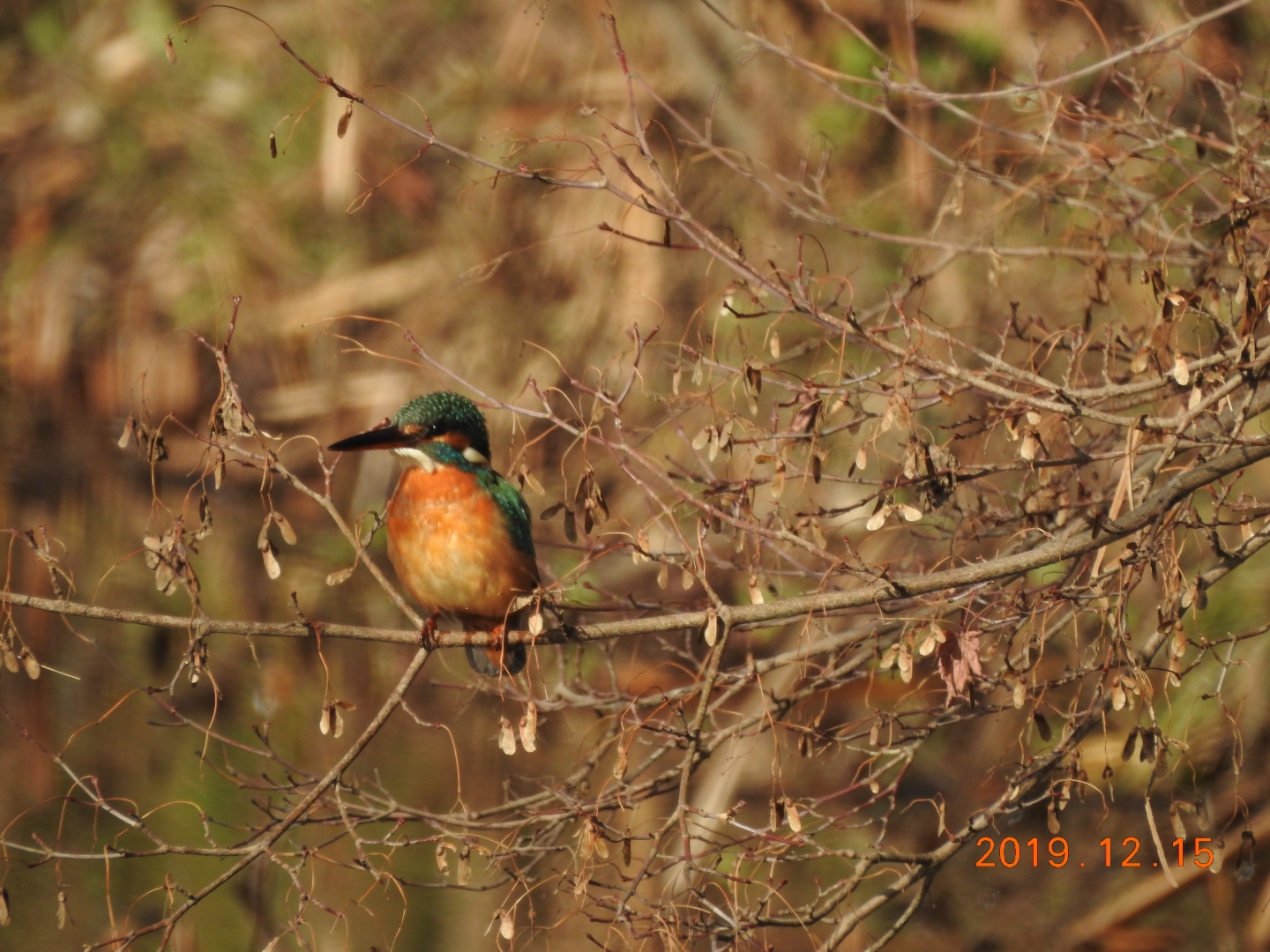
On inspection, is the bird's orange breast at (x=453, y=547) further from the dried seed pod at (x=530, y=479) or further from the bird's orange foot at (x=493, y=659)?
the dried seed pod at (x=530, y=479)

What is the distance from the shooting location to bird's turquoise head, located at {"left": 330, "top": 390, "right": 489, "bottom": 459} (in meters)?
2.83

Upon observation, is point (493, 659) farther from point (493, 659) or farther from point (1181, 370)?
point (1181, 370)

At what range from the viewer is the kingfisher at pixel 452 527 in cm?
282

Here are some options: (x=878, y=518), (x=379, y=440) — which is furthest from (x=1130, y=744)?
(x=379, y=440)

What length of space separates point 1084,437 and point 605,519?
1723 millimetres

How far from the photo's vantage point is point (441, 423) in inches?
116

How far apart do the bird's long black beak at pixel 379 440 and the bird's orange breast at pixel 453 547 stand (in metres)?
0.13

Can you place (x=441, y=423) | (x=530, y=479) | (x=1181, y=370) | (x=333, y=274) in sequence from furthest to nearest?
(x=333, y=274)
(x=441, y=423)
(x=530, y=479)
(x=1181, y=370)

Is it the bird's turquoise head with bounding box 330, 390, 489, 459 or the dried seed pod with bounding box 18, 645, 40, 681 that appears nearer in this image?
the dried seed pod with bounding box 18, 645, 40, 681

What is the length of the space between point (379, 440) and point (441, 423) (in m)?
0.35

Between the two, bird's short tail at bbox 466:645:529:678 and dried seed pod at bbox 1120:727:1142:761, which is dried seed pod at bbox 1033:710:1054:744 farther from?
bird's short tail at bbox 466:645:529:678
